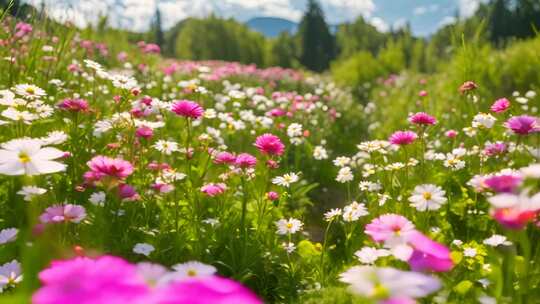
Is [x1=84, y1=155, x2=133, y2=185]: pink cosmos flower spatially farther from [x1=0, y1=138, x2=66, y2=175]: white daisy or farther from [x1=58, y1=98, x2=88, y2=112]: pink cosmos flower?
Answer: [x1=58, y1=98, x2=88, y2=112]: pink cosmos flower

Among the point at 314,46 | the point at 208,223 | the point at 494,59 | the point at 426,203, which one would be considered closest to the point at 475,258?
the point at 426,203

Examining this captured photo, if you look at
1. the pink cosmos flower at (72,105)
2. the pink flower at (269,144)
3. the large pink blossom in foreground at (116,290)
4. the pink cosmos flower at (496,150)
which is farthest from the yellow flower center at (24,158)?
the pink cosmos flower at (496,150)

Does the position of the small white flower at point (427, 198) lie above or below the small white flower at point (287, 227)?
above

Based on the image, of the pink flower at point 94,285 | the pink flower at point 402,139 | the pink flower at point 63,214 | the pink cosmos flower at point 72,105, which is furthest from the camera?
the pink flower at point 402,139

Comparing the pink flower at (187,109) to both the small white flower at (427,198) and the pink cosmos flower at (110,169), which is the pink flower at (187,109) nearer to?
the pink cosmos flower at (110,169)

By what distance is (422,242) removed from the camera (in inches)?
38.1

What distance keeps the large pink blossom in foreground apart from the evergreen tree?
137ft

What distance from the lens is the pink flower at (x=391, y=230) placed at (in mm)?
1136

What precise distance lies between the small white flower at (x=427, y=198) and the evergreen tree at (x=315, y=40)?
40657 millimetres

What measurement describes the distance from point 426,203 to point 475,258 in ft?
1.98

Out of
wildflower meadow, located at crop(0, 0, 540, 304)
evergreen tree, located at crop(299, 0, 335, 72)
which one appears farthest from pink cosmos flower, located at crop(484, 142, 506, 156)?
evergreen tree, located at crop(299, 0, 335, 72)

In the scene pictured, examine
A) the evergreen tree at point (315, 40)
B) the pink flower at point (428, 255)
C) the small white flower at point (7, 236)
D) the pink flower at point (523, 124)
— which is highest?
the evergreen tree at point (315, 40)

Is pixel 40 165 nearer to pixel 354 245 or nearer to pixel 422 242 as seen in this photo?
pixel 422 242

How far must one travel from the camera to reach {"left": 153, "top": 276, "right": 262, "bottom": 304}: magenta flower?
59cm
